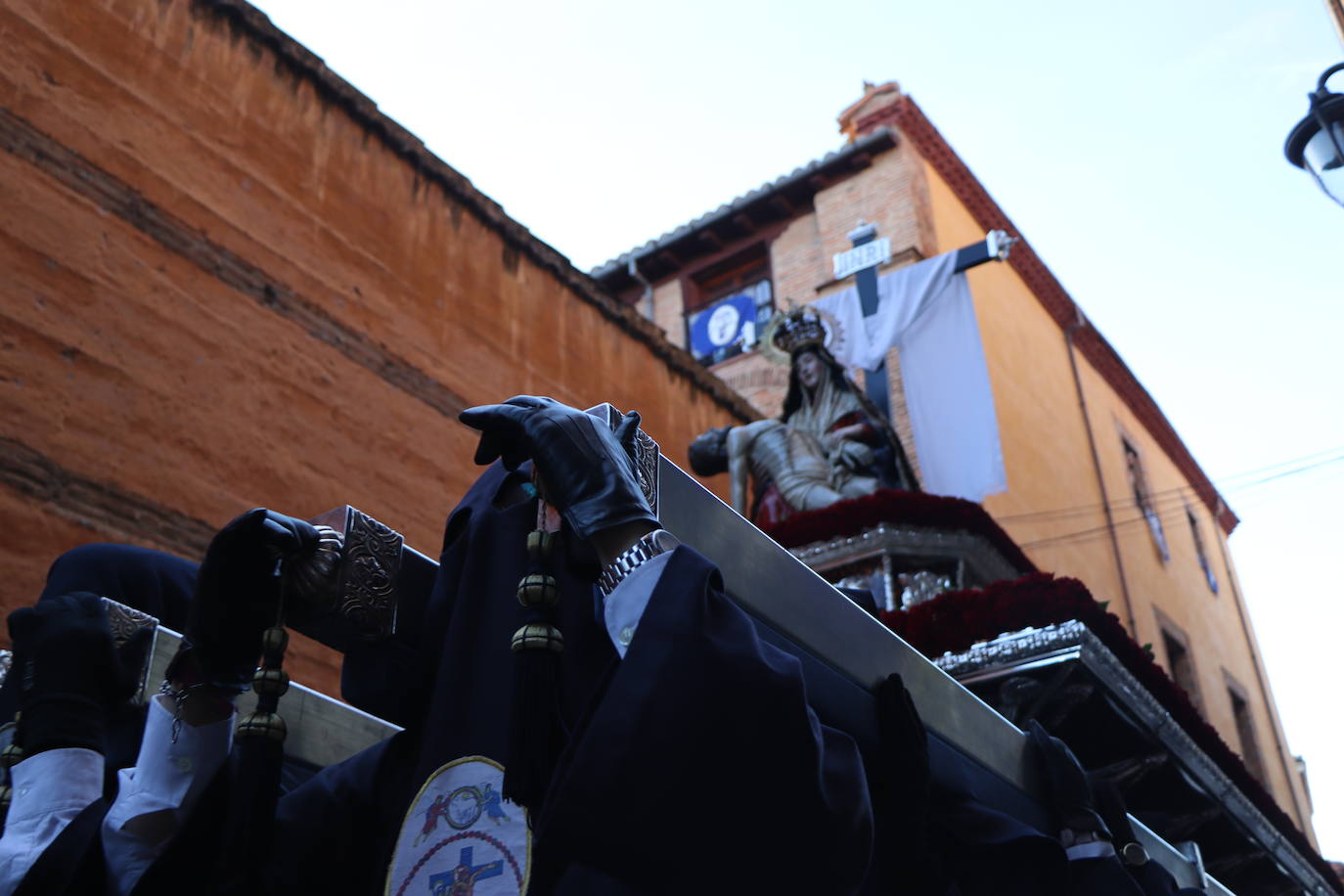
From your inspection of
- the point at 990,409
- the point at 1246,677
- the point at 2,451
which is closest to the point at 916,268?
the point at 990,409

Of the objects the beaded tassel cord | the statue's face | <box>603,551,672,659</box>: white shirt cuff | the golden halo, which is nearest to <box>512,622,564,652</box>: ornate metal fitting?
the beaded tassel cord

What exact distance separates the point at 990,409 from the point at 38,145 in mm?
8039

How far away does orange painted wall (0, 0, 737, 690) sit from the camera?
608 centimetres

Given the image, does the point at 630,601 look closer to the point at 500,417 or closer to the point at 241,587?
the point at 500,417

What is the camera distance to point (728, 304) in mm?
17156

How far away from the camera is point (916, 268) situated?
40.1 feet

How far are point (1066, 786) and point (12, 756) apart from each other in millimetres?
1776

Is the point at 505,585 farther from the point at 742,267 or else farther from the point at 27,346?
the point at 742,267

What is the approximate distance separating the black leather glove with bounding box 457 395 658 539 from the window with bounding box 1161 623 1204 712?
17.8m

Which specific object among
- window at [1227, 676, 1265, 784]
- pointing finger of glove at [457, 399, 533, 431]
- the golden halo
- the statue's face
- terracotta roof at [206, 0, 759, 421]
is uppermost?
terracotta roof at [206, 0, 759, 421]

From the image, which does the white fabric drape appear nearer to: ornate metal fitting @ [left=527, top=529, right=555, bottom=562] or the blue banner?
the blue banner

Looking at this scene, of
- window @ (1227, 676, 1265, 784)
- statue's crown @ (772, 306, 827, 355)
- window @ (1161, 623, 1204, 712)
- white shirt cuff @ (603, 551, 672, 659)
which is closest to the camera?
white shirt cuff @ (603, 551, 672, 659)

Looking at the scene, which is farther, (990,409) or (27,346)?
(990,409)

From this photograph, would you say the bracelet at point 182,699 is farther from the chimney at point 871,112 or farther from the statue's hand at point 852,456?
the chimney at point 871,112
